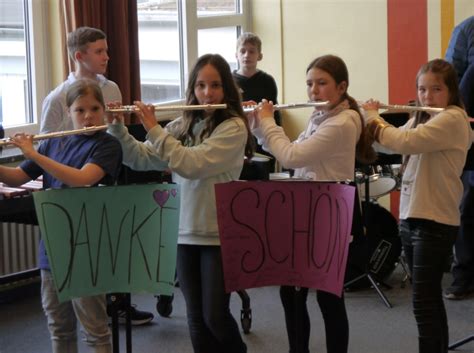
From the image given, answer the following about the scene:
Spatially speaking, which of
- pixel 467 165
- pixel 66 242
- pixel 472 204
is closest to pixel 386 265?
pixel 472 204

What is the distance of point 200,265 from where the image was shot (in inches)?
106

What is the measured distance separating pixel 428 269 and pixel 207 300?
0.74 meters

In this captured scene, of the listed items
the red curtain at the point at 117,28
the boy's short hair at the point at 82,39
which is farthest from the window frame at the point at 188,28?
the boy's short hair at the point at 82,39

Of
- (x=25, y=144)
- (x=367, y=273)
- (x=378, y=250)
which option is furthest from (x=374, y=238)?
(x=25, y=144)

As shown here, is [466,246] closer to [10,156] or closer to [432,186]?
[432,186]

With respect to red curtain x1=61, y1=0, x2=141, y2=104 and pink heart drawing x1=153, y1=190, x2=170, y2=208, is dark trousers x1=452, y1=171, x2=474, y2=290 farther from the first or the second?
pink heart drawing x1=153, y1=190, x2=170, y2=208

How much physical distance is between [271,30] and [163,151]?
3788 millimetres

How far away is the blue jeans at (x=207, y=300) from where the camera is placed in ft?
8.63

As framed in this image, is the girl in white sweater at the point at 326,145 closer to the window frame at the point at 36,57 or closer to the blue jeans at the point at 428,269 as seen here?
the blue jeans at the point at 428,269

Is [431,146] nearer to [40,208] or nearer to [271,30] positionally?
[40,208]

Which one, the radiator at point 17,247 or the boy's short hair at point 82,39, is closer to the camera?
the boy's short hair at point 82,39

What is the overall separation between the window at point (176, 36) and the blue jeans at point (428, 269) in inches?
115

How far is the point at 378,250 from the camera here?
4559mm

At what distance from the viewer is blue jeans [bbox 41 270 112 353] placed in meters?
2.64
